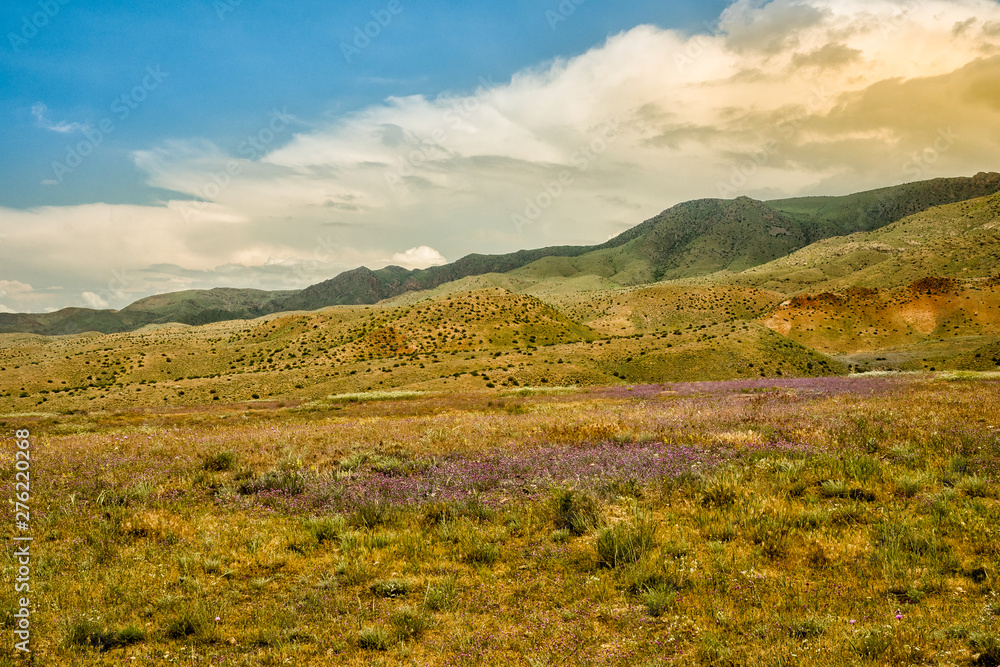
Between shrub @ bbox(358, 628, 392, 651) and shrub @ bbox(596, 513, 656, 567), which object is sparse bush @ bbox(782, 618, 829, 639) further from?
shrub @ bbox(358, 628, 392, 651)

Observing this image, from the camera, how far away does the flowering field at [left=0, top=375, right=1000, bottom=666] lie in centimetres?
469

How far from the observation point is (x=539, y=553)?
665 cm

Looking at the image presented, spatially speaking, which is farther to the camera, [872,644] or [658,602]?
[658,602]

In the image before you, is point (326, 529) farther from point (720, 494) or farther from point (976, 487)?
point (976, 487)

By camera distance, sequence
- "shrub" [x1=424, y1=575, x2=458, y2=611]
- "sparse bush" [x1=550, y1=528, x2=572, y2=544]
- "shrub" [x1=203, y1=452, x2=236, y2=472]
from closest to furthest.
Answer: "shrub" [x1=424, y1=575, x2=458, y2=611] < "sparse bush" [x1=550, y1=528, x2=572, y2=544] < "shrub" [x1=203, y1=452, x2=236, y2=472]

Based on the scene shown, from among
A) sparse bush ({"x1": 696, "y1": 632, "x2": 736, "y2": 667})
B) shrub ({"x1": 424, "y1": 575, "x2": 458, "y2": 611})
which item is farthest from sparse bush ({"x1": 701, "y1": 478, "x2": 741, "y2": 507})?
shrub ({"x1": 424, "y1": 575, "x2": 458, "y2": 611})

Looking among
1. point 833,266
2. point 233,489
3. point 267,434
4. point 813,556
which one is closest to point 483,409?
point 267,434

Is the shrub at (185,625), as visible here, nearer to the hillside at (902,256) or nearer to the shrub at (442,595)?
the shrub at (442,595)

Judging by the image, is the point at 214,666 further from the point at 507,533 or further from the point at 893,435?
the point at 893,435

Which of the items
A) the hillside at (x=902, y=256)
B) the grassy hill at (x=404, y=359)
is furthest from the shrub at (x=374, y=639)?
the hillside at (x=902, y=256)

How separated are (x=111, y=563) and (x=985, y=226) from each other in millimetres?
191445

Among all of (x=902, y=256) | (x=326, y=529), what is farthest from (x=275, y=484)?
(x=902, y=256)

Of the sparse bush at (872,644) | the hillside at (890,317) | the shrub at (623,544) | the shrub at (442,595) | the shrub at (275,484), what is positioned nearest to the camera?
the sparse bush at (872,644)

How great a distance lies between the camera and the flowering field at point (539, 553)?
15.4 feet
